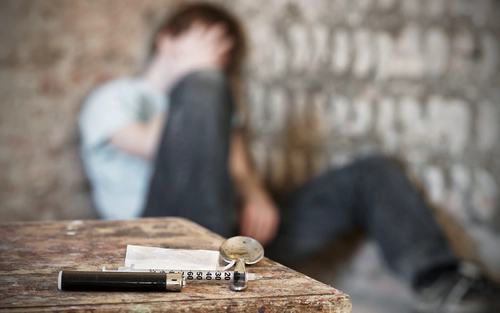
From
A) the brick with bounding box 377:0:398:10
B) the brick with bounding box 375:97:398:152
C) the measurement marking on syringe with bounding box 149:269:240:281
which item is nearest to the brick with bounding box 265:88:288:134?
Answer: the brick with bounding box 375:97:398:152

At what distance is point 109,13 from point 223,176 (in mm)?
813

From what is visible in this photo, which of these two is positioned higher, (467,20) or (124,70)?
(467,20)

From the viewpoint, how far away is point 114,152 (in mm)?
1943

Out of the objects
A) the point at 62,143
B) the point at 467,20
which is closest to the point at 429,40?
the point at 467,20

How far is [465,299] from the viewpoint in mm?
1628

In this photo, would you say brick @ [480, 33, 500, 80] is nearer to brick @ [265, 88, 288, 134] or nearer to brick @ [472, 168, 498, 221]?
brick @ [472, 168, 498, 221]

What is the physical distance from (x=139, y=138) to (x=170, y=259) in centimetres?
120

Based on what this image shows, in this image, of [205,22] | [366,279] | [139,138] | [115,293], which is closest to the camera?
[115,293]

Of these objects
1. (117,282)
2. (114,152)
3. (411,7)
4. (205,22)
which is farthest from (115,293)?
(411,7)

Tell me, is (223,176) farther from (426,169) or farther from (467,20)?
(467,20)

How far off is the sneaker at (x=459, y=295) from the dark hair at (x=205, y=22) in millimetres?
1081

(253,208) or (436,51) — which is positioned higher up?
A: (436,51)

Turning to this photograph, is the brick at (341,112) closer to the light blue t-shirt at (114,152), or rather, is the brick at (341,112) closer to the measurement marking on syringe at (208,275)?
the light blue t-shirt at (114,152)

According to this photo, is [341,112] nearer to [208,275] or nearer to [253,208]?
[253,208]
